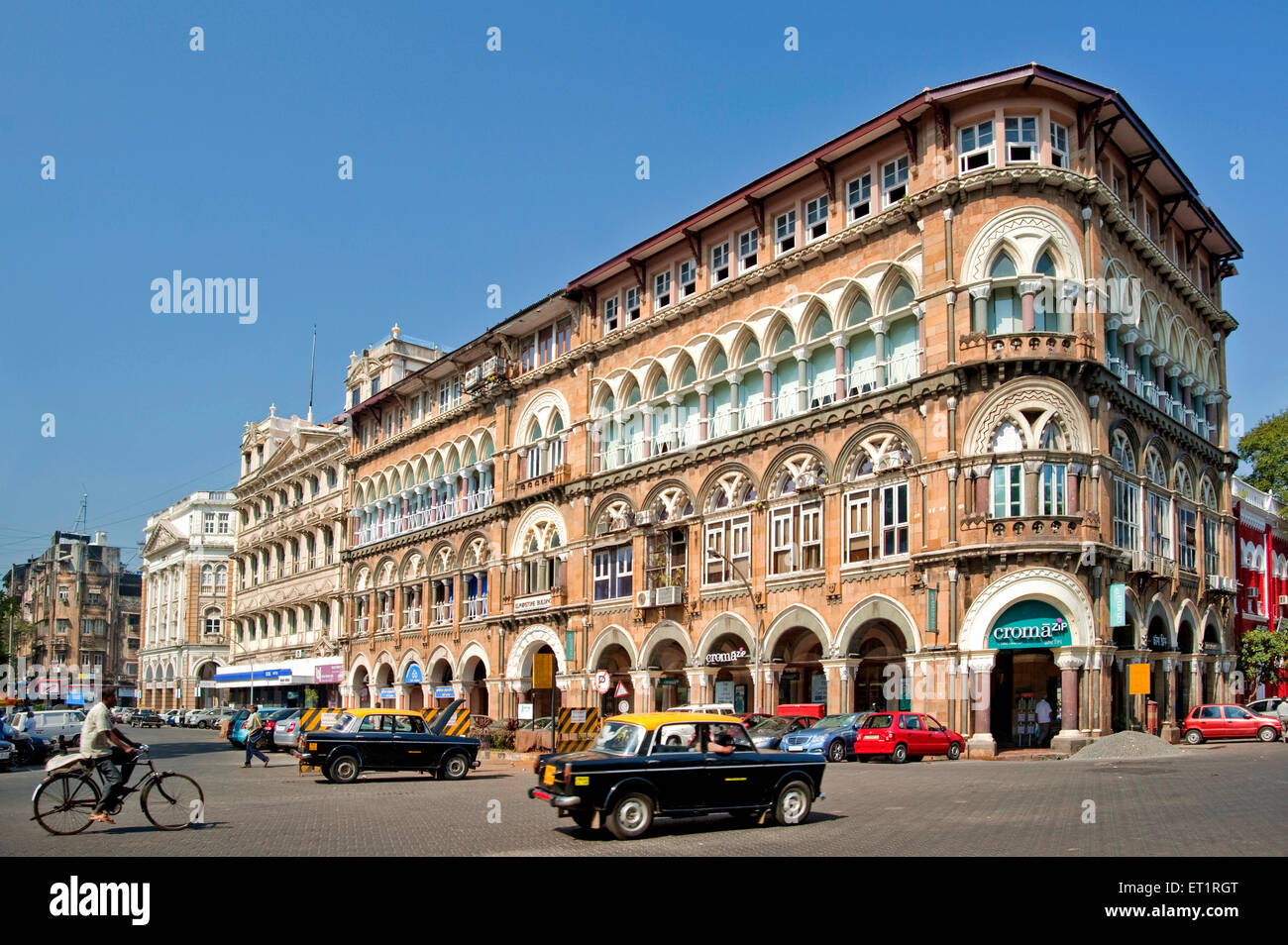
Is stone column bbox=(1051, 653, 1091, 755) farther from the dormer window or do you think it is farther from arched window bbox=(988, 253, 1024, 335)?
the dormer window

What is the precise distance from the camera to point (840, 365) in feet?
126

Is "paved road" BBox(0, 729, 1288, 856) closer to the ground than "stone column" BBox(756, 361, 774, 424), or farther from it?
closer to the ground

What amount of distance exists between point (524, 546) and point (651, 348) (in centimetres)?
1193

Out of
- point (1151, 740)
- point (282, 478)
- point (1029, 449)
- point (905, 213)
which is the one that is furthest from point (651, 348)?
point (282, 478)

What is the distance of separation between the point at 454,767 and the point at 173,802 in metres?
11.4

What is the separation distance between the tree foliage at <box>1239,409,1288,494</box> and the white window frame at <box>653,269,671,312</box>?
3564cm

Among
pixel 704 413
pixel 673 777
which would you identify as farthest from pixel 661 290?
pixel 673 777

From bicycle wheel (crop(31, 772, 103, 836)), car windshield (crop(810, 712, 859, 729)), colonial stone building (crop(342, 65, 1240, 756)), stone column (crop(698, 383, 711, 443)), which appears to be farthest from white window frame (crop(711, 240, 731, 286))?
bicycle wheel (crop(31, 772, 103, 836))

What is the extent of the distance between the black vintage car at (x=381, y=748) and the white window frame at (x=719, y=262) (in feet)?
73.6

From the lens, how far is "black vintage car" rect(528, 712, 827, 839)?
15562 mm

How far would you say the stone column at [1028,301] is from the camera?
34.3 meters

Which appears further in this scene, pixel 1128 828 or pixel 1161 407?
pixel 1161 407
